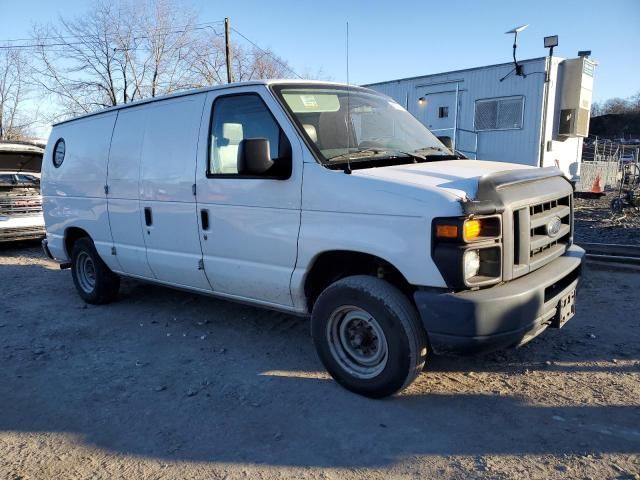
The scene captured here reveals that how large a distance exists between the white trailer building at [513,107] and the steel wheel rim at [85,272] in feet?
32.6

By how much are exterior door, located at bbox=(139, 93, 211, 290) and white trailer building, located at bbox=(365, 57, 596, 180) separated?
9.97m

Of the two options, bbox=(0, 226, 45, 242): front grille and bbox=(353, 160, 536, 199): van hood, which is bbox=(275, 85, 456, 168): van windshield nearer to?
bbox=(353, 160, 536, 199): van hood

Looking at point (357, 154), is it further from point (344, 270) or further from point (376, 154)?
point (344, 270)

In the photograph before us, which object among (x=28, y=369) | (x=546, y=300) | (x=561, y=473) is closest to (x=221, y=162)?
(x=28, y=369)

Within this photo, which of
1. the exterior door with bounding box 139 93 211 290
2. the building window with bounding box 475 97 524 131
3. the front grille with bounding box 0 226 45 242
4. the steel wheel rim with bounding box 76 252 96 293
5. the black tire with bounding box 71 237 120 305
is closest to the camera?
the exterior door with bounding box 139 93 211 290

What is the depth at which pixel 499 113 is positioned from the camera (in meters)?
13.8

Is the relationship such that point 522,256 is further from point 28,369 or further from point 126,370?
point 28,369

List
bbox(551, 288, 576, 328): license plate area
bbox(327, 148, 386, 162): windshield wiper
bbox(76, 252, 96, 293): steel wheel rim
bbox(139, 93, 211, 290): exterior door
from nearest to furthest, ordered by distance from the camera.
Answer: bbox(551, 288, 576, 328): license plate area
bbox(327, 148, 386, 162): windshield wiper
bbox(139, 93, 211, 290): exterior door
bbox(76, 252, 96, 293): steel wheel rim

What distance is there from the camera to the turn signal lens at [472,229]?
→ 9.24 feet

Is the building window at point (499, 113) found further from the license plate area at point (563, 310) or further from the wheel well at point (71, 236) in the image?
the wheel well at point (71, 236)

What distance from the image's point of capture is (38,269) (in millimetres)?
8062

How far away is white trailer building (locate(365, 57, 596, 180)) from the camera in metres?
13.2

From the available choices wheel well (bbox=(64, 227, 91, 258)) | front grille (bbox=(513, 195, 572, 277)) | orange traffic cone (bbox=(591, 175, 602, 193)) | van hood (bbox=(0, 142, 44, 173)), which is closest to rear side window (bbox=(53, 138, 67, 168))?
wheel well (bbox=(64, 227, 91, 258))

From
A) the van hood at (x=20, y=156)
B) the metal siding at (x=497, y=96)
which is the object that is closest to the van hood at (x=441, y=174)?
the van hood at (x=20, y=156)
